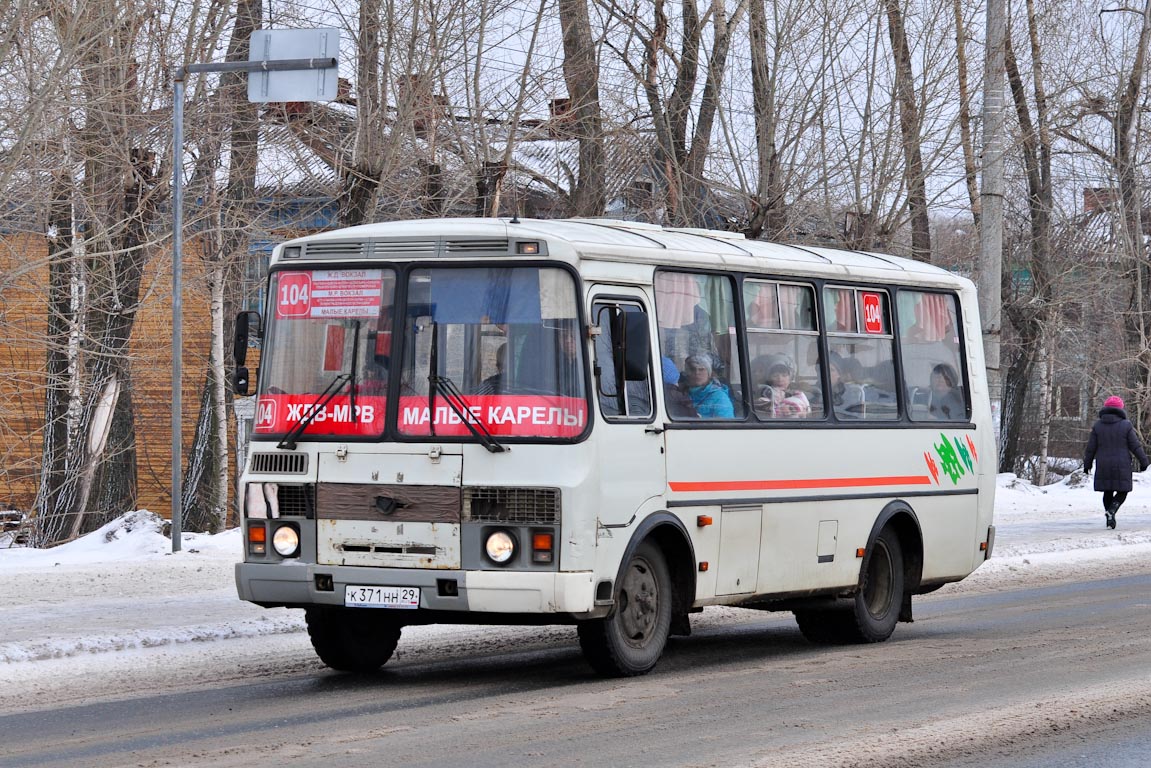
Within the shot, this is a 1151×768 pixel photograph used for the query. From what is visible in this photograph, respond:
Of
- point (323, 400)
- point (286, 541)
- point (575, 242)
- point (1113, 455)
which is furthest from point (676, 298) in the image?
Answer: point (1113, 455)

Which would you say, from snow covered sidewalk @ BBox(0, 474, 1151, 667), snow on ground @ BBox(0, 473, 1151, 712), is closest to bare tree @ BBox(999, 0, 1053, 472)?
snow covered sidewalk @ BBox(0, 474, 1151, 667)

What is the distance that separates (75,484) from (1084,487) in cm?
1836

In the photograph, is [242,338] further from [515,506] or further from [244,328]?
[515,506]

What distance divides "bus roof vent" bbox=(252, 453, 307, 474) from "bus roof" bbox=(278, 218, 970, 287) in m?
1.21

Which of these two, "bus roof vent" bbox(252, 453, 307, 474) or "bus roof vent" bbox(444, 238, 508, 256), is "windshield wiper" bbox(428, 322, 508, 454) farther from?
"bus roof vent" bbox(252, 453, 307, 474)

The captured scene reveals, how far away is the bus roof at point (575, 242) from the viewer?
10.2 metres

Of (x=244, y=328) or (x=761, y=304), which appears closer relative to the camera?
(x=244, y=328)

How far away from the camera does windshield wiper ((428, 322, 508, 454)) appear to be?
32.5ft

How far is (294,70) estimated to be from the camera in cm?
1780

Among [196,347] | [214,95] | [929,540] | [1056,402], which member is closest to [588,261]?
[929,540]

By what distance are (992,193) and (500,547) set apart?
53.5ft

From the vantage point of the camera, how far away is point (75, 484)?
79.4 ft

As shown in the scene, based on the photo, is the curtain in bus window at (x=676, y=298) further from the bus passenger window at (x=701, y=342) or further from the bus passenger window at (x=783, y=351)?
the bus passenger window at (x=783, y=351)

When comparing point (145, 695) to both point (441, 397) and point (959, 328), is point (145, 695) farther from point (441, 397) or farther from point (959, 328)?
point (959, 328)
